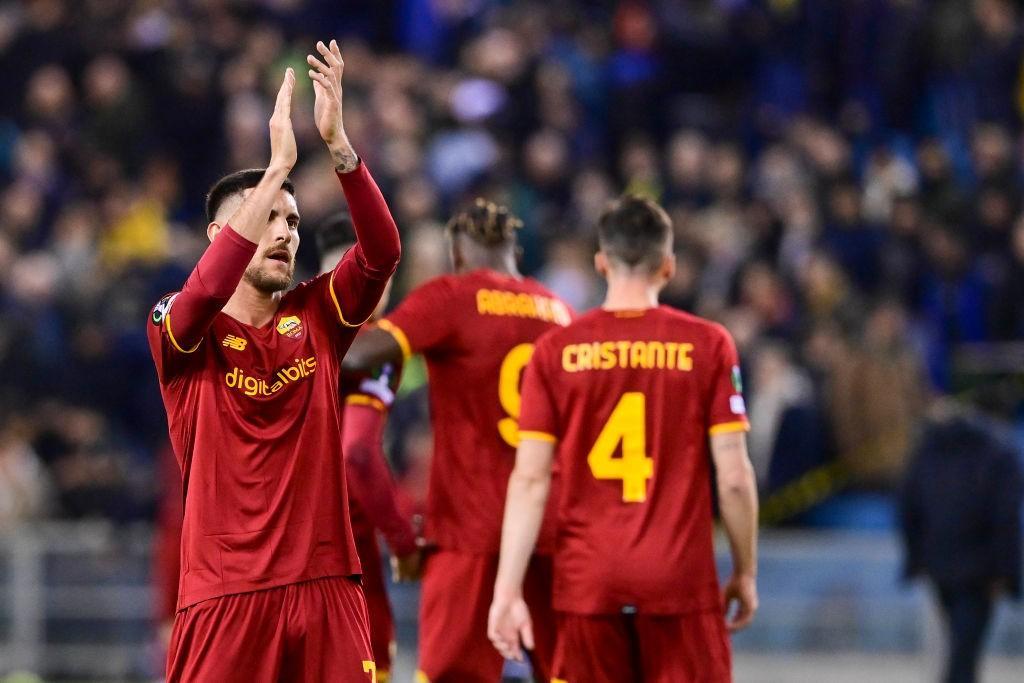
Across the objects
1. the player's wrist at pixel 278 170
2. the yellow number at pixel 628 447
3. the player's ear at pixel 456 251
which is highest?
the player's ear at pixel 456 251

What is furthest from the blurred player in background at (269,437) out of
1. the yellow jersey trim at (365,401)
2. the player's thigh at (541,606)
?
the player's thigh at (541,606)

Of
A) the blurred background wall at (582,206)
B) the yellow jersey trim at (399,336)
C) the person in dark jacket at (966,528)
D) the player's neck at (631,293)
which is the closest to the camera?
the player's neck at (631,293)

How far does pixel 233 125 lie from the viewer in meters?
16.2

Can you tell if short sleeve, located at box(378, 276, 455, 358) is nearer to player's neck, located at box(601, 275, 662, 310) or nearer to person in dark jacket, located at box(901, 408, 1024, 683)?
player's neck, located at box(601, 275, 662, 310)

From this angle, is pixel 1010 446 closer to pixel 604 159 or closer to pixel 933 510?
pixel 933 510

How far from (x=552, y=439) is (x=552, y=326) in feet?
3.31

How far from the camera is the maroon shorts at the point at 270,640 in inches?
209

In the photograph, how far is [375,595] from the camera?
24.6 feet

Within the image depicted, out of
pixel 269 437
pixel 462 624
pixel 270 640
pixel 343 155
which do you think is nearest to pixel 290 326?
pixel 269 437

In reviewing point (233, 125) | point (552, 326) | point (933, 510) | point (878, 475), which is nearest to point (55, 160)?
point (233, 125)

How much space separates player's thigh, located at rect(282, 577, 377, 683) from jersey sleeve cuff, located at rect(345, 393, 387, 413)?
181cm

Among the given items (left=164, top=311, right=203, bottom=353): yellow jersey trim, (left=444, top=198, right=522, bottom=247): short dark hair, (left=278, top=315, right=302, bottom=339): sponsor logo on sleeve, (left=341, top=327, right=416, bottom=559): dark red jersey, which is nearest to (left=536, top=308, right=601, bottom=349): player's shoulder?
(left=341, top=327, right=416, bottom=559): dark red jersey

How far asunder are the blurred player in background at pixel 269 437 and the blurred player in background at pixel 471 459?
5.36ft

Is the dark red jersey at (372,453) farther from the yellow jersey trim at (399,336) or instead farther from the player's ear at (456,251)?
the player's ear at (456,251)
